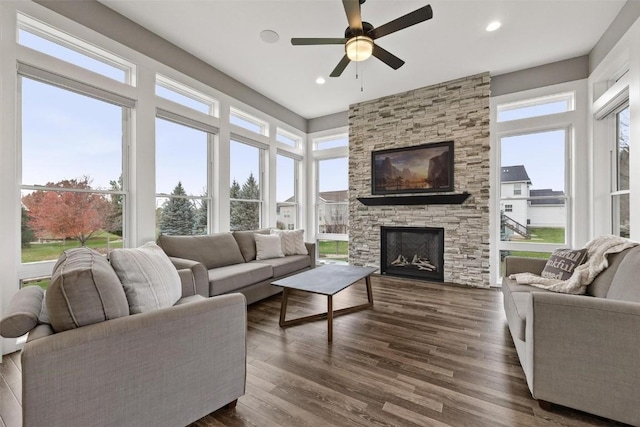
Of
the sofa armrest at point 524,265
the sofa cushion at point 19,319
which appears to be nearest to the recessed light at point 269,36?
the sofa cushion at point 19,319

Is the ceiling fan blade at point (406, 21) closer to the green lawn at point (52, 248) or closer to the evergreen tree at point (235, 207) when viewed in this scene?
the evergreen tree at point (235, 207)

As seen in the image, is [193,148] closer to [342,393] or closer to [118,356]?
[118,356]

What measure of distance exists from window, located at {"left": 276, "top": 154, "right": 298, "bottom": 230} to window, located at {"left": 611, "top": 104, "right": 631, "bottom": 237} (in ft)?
16.3

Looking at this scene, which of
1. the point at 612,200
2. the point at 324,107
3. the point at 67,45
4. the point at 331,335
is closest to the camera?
the point at 331,335

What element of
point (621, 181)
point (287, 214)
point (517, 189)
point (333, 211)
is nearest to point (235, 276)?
point (287, 214)

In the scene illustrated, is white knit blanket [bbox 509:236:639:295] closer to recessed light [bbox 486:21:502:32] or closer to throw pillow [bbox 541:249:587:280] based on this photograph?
throw pillow [bbox 541:249:587:280]

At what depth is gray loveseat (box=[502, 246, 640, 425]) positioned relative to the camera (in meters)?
1.36

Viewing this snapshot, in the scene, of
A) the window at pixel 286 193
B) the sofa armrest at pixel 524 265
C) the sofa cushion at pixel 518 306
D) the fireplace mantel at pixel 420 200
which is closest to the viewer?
the sofa cushion at pixel 518 306

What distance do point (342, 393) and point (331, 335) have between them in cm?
71

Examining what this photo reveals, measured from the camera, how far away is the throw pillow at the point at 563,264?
7.72 feet

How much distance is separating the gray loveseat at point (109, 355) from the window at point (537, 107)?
4.86 m

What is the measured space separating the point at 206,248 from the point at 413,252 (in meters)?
3.41

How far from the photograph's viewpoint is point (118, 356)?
1.15 metres

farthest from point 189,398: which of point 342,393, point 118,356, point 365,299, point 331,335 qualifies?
point 365,299
